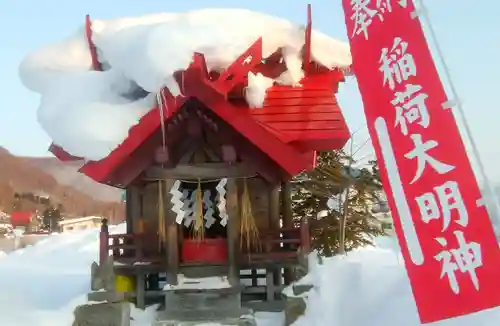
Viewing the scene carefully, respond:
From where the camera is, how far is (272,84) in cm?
857

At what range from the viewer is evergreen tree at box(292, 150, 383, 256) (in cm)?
1372

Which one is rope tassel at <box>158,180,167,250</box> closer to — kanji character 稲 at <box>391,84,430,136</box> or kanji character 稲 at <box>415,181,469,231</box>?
kanji character 稲 at <box>391,84,430,136</box>

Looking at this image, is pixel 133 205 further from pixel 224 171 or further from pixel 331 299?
pixel 331 299

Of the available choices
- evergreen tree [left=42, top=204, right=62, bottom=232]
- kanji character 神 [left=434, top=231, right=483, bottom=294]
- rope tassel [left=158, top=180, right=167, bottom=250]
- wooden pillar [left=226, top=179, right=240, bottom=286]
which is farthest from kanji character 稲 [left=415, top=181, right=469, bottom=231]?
evergreen tree [left=42, top=204, right=62, bottom=232]

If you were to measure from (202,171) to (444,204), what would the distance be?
15.3 ft

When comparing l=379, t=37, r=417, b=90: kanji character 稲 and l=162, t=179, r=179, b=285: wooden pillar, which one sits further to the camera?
l=162, t=179, r=179, b=285: wooden pillar

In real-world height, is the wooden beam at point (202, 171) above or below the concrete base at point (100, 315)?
above

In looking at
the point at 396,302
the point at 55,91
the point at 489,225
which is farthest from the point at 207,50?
the point at 489,225

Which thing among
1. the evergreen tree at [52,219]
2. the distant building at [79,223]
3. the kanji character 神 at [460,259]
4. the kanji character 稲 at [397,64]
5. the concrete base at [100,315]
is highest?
the distant building at [79,223]

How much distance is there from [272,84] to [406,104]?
4.33 m

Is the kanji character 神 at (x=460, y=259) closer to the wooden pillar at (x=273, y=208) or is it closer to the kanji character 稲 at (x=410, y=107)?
the kanji character 稲 at (x=410, y=107)

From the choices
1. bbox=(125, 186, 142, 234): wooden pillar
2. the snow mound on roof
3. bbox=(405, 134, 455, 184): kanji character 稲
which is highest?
the snow mound on roof

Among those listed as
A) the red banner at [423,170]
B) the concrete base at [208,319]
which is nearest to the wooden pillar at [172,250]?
the concrete base at [208,319]

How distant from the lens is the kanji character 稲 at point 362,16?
15.4 feet
